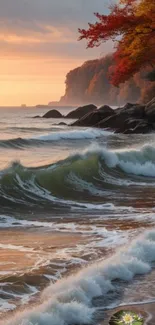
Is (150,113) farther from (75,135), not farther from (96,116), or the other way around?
(96,116)

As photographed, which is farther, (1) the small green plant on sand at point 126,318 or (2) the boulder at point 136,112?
(2) the boulder at point 136,112

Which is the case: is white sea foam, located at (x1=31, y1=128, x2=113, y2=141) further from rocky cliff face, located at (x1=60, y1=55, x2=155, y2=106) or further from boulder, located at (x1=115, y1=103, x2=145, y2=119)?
rocky cliff face, located at (x1=60, y1=55, x2=155, y2=106)

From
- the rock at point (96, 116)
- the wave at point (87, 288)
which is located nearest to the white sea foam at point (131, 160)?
the wave at point (87, 288)

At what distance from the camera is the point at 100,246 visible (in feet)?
26.2

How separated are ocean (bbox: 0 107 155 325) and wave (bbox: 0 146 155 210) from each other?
27mm

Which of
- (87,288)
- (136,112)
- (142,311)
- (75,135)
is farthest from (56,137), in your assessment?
(142,311)

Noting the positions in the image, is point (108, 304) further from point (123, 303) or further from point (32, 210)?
point (32, 210)

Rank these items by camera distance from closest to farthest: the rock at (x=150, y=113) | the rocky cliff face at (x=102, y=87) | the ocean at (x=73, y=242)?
the ocean at (x=73, y=242)
the rock at (x=150, y=113)
the rocky cliff face at (x=102, y=87)

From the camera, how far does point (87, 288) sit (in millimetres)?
5910

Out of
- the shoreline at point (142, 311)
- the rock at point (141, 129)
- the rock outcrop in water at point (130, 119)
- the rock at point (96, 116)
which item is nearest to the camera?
the shoreline at point (142, 311)

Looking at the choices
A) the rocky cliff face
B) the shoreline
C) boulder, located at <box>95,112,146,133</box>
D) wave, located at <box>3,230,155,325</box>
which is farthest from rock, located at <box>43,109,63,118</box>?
the rocky cliff face

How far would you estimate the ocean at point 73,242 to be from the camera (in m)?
5.62

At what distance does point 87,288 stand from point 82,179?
9751mm

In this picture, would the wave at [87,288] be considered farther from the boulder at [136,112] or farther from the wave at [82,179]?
the boulder at [136,112]
